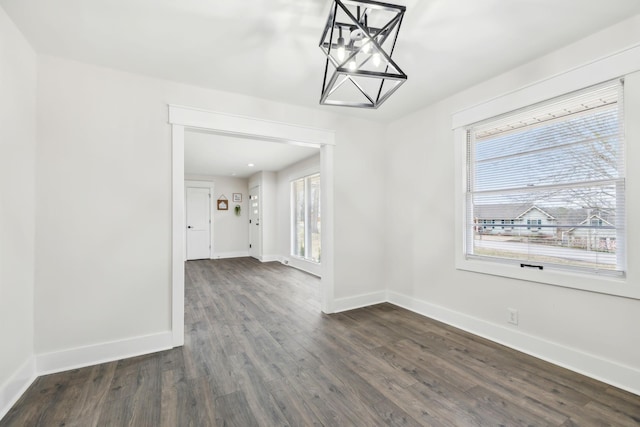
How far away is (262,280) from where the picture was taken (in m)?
5.26

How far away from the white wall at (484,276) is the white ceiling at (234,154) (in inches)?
86.4

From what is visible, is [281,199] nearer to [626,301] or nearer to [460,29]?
[460,29]

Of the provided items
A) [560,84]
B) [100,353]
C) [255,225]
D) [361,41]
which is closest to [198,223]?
[255,225]

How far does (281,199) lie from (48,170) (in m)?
5.42

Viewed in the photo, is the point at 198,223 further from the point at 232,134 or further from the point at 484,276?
the point at 484,276

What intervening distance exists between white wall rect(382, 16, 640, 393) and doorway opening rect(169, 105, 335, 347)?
2.96 ft

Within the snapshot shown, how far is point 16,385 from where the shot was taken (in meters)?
1.87

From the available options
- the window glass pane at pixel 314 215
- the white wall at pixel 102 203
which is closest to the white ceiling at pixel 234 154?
the window glass pane at pixel 314 215

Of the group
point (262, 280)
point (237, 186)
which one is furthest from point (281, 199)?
point (262, 280)

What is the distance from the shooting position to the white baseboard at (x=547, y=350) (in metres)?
1.91

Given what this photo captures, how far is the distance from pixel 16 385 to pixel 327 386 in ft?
6.69

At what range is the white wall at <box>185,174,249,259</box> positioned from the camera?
26.9 ft

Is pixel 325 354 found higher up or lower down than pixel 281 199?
lower down

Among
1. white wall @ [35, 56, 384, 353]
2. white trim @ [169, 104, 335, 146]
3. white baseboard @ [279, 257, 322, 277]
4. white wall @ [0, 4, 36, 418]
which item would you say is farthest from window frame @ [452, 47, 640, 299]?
white wall @ [0, 4, 36, 418]
